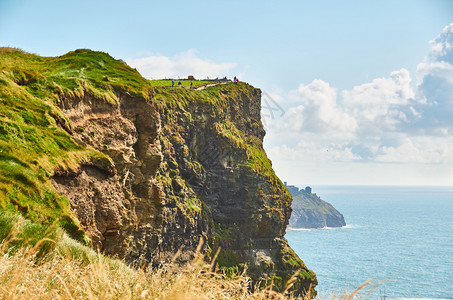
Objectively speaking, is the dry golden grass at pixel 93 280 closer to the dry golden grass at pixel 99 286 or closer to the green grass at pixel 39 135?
the dry golden grass at pixel 99 286

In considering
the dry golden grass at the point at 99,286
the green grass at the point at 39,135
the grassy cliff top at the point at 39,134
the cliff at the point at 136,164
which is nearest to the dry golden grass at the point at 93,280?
the dry golden grass at the point at 99,286

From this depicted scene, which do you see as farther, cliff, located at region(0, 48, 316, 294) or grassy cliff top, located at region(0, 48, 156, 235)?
cliff, located at region(0, 48, 316, 294)

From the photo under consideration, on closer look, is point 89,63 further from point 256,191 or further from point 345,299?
point 256,191

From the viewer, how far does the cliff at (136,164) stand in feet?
54.0

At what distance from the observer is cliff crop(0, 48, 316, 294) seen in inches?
648

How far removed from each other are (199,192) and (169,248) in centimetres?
1886

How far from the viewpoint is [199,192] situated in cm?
7581

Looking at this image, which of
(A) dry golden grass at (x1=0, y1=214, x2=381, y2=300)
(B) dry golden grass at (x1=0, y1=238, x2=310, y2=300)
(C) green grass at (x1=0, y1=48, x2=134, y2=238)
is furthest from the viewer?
(C) green grass at (x1=0, y1=48, x2=134, y2=238)

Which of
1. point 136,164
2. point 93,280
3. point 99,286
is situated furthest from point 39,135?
point 136,164

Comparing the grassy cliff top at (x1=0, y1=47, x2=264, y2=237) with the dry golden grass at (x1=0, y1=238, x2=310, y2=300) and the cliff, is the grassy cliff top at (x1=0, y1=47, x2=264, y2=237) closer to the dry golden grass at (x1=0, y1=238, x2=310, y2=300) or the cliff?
the cliff

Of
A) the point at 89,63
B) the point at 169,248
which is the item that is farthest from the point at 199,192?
the point at 89,63

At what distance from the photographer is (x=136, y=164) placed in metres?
39.0

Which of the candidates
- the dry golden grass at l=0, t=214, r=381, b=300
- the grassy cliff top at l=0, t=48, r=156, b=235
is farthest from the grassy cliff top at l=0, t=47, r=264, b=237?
the dry golden grass at l=0, t=214, r=381, b=300

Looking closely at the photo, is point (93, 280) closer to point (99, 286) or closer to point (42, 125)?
point (99, 286)
